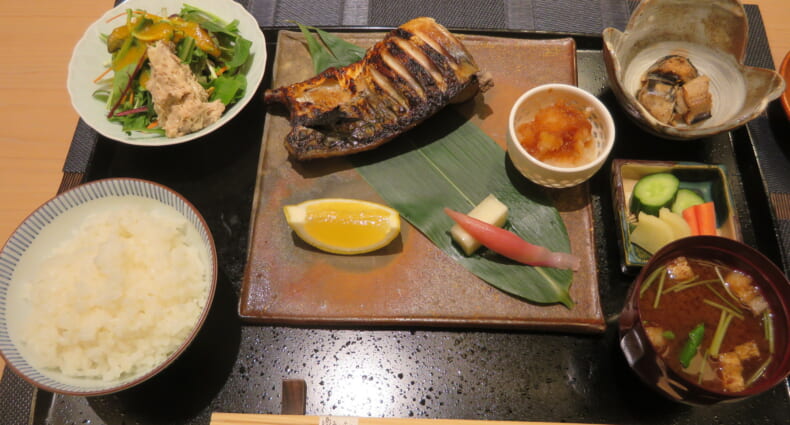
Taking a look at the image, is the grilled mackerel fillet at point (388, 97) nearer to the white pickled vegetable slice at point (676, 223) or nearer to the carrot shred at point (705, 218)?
the white pickled vegetable slice at point (676, 223)

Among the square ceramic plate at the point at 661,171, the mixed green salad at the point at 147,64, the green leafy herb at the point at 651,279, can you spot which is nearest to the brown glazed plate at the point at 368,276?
the square ceramic plate at the point at 661,171

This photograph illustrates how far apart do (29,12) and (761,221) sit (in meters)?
5.35

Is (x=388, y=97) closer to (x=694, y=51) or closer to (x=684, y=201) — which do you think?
(x=684, y=201)

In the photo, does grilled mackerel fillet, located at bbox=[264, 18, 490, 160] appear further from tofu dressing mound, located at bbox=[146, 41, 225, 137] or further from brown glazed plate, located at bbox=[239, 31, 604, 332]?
tofu dressing mound, located at bbox=[146, 41, 225, 137]

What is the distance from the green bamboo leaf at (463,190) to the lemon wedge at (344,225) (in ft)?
0.60

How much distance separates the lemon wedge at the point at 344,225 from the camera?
2332mm

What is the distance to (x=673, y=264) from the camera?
6.87 ft

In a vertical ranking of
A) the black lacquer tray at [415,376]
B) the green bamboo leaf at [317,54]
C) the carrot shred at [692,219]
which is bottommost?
the black lacquer tray at [415,376]

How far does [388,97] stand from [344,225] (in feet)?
2.50

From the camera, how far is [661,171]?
2.41 meters

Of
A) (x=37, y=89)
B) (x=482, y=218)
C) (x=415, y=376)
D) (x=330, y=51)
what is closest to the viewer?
(x=415, y=376)

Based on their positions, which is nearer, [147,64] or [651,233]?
[651,233]

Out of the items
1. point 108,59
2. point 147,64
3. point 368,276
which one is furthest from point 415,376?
point 108,59

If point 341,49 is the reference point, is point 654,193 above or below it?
below
